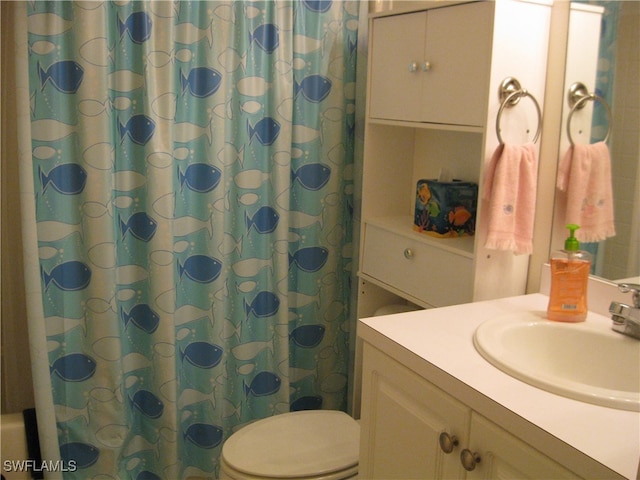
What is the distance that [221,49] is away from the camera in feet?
6.65

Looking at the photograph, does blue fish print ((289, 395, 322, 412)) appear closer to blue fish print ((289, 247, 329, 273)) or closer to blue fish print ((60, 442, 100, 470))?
blue fish print ((289, 247, 329, 273))

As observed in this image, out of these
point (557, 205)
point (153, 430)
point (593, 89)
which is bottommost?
point (153, 430)

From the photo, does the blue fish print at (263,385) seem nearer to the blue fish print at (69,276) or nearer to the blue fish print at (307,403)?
the blue fish print at (307,403)

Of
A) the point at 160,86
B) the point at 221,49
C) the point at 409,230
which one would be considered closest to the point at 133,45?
the point at 160,86

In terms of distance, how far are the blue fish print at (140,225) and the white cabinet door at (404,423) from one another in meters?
0.86

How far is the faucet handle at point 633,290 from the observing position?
139cm

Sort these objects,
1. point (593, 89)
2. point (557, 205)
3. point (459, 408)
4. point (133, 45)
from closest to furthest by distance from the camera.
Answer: point (459, 408) < point (593, 89) < point (557, 205) < point (133, 45)

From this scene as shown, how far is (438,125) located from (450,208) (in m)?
0.25

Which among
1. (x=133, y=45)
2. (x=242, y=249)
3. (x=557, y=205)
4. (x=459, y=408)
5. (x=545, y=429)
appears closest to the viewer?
(x=545, y=429)

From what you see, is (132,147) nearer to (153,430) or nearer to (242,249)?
(242,249)

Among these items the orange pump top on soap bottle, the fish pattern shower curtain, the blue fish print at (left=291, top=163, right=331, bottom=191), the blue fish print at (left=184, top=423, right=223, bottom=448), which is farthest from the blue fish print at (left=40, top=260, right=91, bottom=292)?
the orange pump top on soap bottle

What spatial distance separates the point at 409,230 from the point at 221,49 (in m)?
0.80

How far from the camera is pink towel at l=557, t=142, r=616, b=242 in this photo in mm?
1608

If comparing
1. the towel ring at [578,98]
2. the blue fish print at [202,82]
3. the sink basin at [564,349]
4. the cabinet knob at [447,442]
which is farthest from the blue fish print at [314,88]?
the cabinet knob at [447,442]
